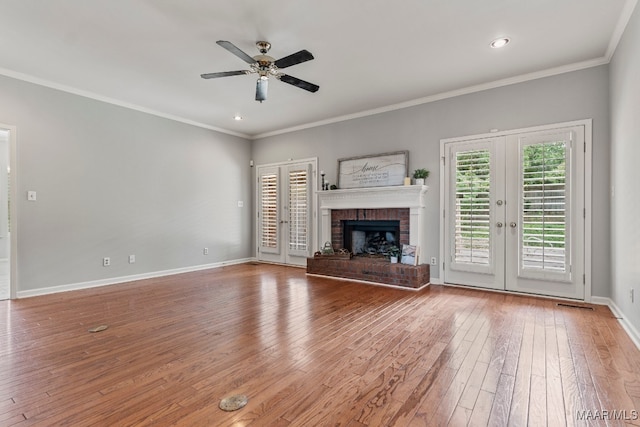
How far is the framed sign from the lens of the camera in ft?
16.8

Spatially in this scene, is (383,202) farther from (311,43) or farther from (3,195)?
(3,195)

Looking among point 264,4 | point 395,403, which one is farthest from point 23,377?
point 264,4

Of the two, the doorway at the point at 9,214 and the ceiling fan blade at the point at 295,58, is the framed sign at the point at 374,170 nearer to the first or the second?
the ceiling fan blade at the point at 295,58

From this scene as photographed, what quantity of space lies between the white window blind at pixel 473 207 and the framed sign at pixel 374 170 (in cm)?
85

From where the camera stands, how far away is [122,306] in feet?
12.2

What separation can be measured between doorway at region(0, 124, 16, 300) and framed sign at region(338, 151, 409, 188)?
4625 mm

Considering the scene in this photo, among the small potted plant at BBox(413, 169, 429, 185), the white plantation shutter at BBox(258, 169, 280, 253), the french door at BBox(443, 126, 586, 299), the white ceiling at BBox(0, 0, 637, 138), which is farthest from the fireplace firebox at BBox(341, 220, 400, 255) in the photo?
the white ceiling at BBox(0, 0, 637, 138)

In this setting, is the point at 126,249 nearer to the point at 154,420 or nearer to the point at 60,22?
Answer: the point at 60,22

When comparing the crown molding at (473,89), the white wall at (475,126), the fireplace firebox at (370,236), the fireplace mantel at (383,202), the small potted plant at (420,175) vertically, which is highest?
the crown molding at (473,89)

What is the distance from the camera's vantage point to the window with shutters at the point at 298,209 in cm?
636

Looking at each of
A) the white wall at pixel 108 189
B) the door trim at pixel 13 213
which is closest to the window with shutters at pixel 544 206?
the white wall at pixel 108 189

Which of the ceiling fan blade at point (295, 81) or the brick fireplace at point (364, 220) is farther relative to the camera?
the brick fireplace at point (364, 220)

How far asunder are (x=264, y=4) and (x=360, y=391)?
303cm

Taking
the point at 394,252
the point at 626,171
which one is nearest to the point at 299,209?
the point at 394,252
